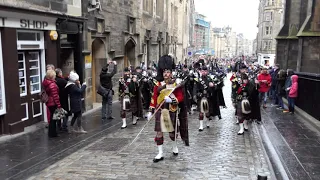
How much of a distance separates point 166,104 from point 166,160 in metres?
1.15

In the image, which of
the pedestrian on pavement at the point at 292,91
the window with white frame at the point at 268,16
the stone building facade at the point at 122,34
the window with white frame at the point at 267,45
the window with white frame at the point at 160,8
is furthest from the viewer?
the window with white frame at the point at 268,16

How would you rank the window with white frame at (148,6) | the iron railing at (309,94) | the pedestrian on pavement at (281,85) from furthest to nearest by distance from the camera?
the window with white frame at (148,6) < the pedestrian on pavement at (281,85) < the iron railing at (309,94)

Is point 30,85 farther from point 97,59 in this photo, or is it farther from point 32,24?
point 97,59

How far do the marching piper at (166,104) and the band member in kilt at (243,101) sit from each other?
3.05 meters

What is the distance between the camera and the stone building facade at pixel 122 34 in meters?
14.3

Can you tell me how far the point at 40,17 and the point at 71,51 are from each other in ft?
8.90

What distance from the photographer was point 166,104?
7078 millimetres

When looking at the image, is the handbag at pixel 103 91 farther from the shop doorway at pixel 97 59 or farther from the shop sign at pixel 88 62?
the shop doorway at pixel 97 59

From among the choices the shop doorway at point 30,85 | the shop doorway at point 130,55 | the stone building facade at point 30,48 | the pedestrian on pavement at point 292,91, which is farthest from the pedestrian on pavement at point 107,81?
the shop doorway at point 130,55

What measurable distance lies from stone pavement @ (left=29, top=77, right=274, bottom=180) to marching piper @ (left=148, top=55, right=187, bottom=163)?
0.48 metres

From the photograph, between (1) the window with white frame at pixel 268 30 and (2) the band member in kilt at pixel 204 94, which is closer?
(2) the band member in kilt at pixel 204 94

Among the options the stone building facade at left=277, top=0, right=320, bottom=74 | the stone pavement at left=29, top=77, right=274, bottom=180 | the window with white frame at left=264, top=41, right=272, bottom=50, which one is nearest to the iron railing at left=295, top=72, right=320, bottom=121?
the stone pavement at left=29, top=77, right=274, bottom=180

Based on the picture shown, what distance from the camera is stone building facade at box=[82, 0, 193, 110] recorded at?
14320 mm

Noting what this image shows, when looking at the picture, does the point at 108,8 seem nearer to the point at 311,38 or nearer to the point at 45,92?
the point at 45,92
